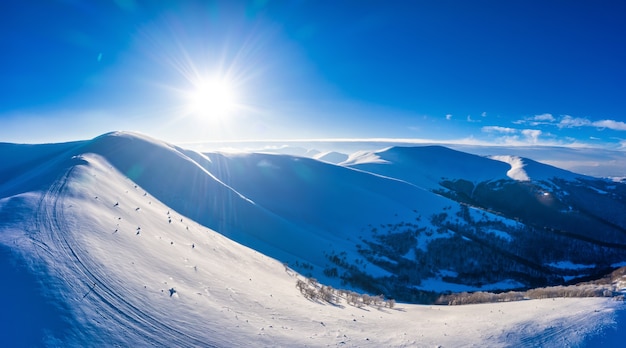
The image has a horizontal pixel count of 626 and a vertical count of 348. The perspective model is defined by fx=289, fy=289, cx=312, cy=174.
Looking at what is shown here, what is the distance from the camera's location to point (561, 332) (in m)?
6.45

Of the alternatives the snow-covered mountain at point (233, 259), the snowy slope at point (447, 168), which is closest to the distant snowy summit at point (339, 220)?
the snow-covered mountain at point (233, 259)

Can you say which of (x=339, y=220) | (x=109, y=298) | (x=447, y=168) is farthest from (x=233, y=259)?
(x=447, y=168)

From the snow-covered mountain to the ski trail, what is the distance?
0.12 feet

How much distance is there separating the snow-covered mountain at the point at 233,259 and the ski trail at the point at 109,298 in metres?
0.04

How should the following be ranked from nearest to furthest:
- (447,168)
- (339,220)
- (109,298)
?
(109,298) < (339,220) < (447,168)

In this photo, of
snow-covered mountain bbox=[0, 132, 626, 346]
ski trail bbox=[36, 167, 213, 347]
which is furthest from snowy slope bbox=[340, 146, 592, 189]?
ski trail bbox=[36, 167, 213, 347]

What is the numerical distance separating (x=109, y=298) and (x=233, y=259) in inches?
385

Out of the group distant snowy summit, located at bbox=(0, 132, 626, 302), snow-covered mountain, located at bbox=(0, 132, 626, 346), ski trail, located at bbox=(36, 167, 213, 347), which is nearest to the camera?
ski trail, located at bbox=(36, 167, 213, 347)

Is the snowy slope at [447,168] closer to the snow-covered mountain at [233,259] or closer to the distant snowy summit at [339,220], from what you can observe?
the distant snowy summit at [339,220]

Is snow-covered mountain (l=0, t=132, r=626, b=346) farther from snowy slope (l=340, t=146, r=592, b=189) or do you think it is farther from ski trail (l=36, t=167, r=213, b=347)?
snowy slope (l=340, t=146, r=592, b=189)

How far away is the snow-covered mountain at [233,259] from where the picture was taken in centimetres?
619

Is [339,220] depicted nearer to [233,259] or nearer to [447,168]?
[233,259]

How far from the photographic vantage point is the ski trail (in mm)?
5734

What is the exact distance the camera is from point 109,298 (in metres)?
6.36
